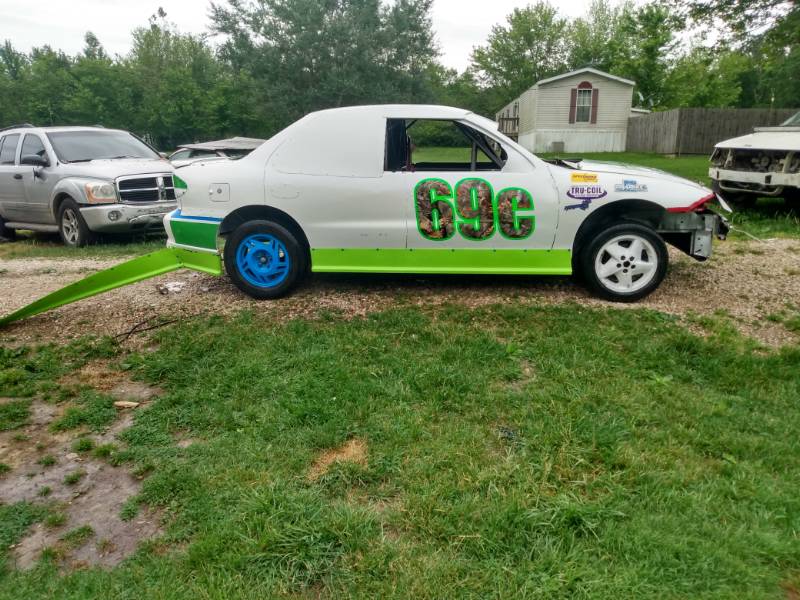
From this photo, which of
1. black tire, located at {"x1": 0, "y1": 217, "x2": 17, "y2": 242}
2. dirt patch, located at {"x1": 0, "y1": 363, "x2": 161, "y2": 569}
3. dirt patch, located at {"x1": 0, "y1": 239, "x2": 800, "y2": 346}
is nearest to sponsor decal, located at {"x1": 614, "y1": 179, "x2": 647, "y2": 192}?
dirt patch, located at {"x1": 0, "y1": 239, "x2": 800, "y2": 346}

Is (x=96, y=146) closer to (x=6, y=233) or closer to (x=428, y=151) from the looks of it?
(x=6, y=233)

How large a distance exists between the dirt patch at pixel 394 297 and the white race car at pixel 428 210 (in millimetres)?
304

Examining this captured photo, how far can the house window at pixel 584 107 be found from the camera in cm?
3061

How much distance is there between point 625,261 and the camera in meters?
5.18

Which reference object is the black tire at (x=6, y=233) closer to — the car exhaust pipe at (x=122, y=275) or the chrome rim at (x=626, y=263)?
the car exhaust pipe at (x=122, y=275)

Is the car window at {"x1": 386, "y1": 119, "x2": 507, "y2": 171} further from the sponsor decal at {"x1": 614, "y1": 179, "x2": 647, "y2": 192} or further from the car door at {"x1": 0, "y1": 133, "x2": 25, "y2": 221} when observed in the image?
the car door at {"x1": 0, "y1": 133, "x2": 25, "y2": 221}

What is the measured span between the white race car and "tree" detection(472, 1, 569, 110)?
5606 centimetres

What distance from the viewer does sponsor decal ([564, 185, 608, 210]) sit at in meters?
5.05

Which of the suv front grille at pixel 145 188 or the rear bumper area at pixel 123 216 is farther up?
the suv front grille at pixel 145 188

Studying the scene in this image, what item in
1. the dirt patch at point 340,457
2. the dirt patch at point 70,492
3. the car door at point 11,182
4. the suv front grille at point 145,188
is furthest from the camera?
the car door at point 11,182

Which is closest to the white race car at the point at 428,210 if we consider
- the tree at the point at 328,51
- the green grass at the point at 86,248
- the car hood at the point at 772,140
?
the green grass at the point at 86,248

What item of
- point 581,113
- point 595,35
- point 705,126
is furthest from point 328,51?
point 595,35

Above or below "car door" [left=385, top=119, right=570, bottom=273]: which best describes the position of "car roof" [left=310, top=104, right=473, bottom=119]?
above

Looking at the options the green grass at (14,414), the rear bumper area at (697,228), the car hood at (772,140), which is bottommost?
the green grass at (14,414)
